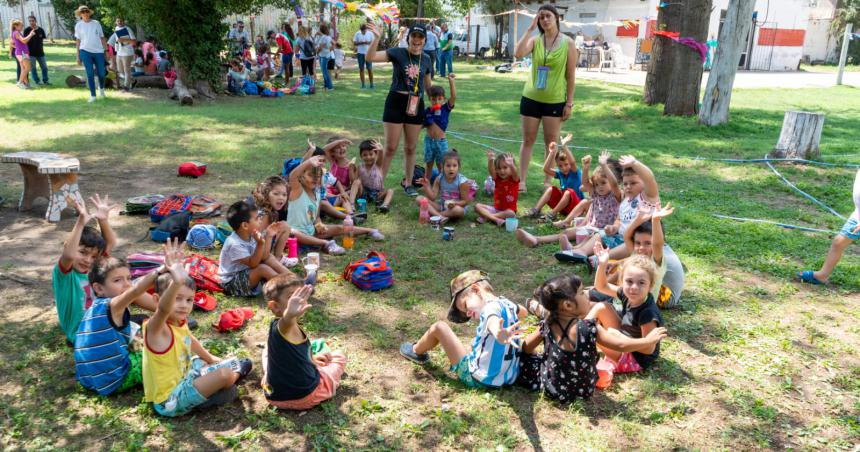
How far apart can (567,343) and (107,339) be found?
249 cm

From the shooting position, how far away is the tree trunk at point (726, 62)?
35.4 ft

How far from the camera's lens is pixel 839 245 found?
495 cm

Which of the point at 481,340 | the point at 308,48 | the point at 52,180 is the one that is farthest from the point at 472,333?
the point at 308,48

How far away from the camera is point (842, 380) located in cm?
367

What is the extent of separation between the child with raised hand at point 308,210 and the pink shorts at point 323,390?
218cm

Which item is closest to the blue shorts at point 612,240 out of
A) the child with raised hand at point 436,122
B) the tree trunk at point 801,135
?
the child with raised hand at point 436,122

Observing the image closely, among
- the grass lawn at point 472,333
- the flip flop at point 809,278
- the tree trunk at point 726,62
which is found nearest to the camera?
the grass lawn at point 472,333

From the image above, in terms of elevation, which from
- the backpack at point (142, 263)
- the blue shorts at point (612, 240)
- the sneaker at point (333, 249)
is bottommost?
the sneaker at point (333, 249)

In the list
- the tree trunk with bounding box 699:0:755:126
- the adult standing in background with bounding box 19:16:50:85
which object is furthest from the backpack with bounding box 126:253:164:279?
the adult standing in background with bounding box 19:16:50:85

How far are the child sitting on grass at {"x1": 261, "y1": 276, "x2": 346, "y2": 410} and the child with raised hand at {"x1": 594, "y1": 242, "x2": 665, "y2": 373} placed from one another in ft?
5.83

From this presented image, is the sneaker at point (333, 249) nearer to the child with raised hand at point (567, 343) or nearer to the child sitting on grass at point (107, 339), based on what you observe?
the child sitting on grass at point (107, 339)

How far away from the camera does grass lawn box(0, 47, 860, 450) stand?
3.18 meters

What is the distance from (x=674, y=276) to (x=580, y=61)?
27857 mm

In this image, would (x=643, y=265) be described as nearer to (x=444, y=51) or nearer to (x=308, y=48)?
(x=308, y=48)
